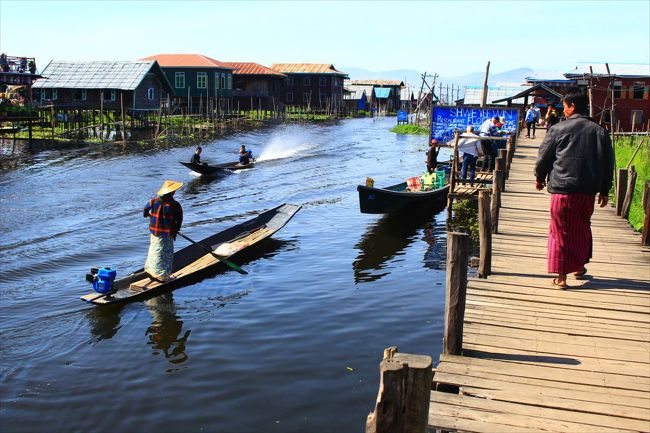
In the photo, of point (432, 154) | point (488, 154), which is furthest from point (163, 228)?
point (488, 154)

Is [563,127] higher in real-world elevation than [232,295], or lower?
higher

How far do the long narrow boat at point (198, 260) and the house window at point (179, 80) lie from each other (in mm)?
46135

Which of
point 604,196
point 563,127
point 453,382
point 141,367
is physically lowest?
point 141,367

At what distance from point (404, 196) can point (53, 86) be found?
3630 centimetres

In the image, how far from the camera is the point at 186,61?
59.2 meters

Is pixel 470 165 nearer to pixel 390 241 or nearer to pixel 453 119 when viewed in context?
pixel 453 119

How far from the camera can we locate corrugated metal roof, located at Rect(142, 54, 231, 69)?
58562 millimetres

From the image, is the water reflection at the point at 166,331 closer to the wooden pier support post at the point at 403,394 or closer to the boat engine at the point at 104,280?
the boat engine at the point at 104,280

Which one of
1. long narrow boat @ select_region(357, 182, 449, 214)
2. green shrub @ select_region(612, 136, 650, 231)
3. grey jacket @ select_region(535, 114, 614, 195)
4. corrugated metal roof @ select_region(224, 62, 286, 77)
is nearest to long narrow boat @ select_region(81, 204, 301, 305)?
long narrow boat @ select_region(357, 182, 449, 214)

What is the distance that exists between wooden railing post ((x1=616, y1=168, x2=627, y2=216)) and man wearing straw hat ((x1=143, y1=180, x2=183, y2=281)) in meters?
8.12

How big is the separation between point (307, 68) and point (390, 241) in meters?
68.0

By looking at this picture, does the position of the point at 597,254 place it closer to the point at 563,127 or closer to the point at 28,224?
the point at 563,127

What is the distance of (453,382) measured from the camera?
→ 5.19 m

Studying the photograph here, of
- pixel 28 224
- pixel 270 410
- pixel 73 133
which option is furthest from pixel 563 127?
pixel 73 133
